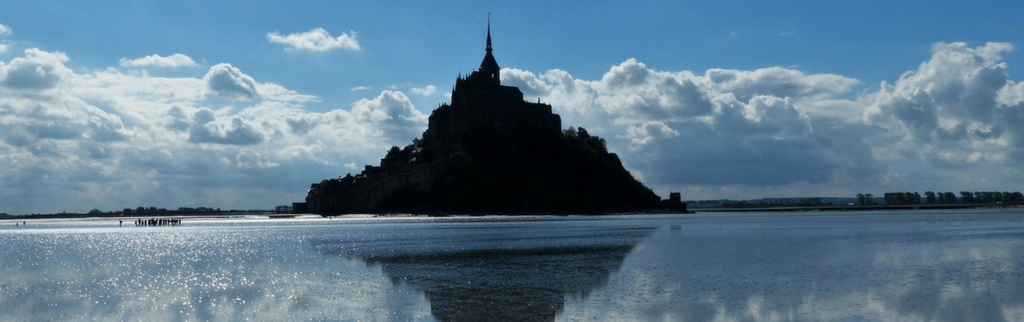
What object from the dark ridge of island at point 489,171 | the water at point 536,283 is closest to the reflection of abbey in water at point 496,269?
the water at point 536,283

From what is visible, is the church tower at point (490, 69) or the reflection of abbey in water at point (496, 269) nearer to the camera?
the reflection of abbey in water at point (496, 269)

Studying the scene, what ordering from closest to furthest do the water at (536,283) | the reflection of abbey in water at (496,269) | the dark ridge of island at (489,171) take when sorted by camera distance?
the water at (536,283) → the reflection of abbey in water at (496,269) → the dark ridge of island at (489,171)

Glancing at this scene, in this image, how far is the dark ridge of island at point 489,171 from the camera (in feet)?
430

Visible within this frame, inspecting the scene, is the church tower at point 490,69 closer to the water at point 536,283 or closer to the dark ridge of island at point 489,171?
the dark ridge of island at point 489,171

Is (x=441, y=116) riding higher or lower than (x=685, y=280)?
higher

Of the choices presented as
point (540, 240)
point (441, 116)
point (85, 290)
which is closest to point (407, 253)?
point (540, 240)

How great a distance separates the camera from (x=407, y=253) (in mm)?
47875

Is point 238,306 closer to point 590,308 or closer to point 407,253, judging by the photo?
point 590,308

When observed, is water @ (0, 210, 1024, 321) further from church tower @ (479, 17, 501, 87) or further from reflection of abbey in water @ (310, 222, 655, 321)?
church tower @ (479, 17, 501, 87)

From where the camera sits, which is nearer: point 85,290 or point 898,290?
point 898,290

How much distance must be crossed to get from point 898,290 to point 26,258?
42399 millimetres

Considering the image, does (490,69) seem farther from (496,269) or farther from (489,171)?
(496,269)

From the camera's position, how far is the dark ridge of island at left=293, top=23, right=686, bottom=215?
13112 centimetres

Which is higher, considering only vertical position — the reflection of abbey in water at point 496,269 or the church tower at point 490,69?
the church tower at point 490,69
